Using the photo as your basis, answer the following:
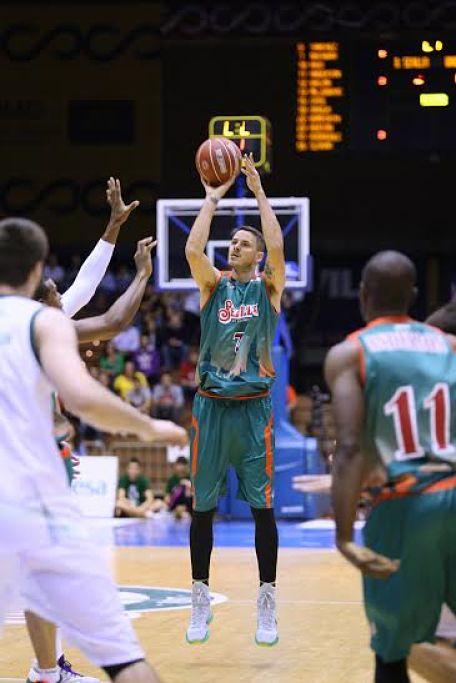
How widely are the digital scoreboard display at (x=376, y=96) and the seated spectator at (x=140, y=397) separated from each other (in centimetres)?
429

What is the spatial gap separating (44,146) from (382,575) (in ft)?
74.1

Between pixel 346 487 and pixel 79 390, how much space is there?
92 centimetres

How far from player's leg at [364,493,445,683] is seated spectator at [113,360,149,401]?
1538 centimetres

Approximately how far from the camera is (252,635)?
25.6 feet

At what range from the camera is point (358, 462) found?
419 centimetres

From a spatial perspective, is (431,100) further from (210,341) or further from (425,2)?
(210,341)

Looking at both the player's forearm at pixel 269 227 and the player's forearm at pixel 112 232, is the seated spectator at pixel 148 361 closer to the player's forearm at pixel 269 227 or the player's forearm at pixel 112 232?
the player's forearm at pixel 269 227

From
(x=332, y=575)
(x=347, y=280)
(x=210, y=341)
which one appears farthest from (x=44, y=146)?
(x=210, y=341)

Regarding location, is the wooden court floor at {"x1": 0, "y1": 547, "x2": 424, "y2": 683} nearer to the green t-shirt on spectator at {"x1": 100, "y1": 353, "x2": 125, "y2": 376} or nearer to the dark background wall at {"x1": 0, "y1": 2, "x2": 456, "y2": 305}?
the green t-shirt on spectator at {"x1": 100, "y1": 353, "x2": 125, "y2": 376}

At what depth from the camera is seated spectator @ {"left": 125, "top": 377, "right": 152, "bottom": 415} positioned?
1931cm

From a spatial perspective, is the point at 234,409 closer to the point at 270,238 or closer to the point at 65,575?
the point at 270,238

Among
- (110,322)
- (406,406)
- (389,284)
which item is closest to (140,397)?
(110,322)

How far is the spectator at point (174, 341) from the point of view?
22.1 meters

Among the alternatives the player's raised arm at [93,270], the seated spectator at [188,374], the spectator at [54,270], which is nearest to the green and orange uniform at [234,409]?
the player's raised arm at [93,270]
